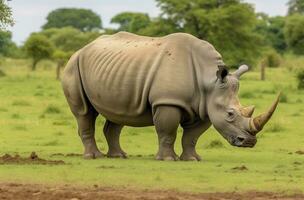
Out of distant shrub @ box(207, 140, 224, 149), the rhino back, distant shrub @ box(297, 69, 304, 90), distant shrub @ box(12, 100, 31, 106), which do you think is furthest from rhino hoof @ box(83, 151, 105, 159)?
distant shrub @ box(297, 69, 304, 90)

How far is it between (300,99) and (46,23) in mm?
94597

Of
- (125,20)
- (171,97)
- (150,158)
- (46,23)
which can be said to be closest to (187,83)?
(171,97)

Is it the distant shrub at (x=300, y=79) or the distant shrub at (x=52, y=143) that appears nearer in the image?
the distant shrub at (x=52, y=143)

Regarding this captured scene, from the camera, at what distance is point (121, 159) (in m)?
14.7

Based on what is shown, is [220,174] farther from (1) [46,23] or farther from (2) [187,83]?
(1) [46,23]

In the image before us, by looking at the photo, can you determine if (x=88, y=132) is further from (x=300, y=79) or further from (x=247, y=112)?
(x=300, y=79)

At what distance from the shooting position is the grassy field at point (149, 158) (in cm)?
1150

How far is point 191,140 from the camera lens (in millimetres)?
14680

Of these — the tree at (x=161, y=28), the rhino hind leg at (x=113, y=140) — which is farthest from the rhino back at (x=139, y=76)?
the tree at (x=161, y=28)

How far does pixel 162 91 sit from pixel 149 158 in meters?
1.38

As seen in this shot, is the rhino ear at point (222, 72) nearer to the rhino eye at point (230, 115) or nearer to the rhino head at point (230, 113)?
the rhino head at point (230, 113)

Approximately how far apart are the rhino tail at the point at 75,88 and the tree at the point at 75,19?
107 m

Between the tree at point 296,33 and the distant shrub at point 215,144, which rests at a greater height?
the distant shrub at point 215,144

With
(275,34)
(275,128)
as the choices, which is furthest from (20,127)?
(275,34)
